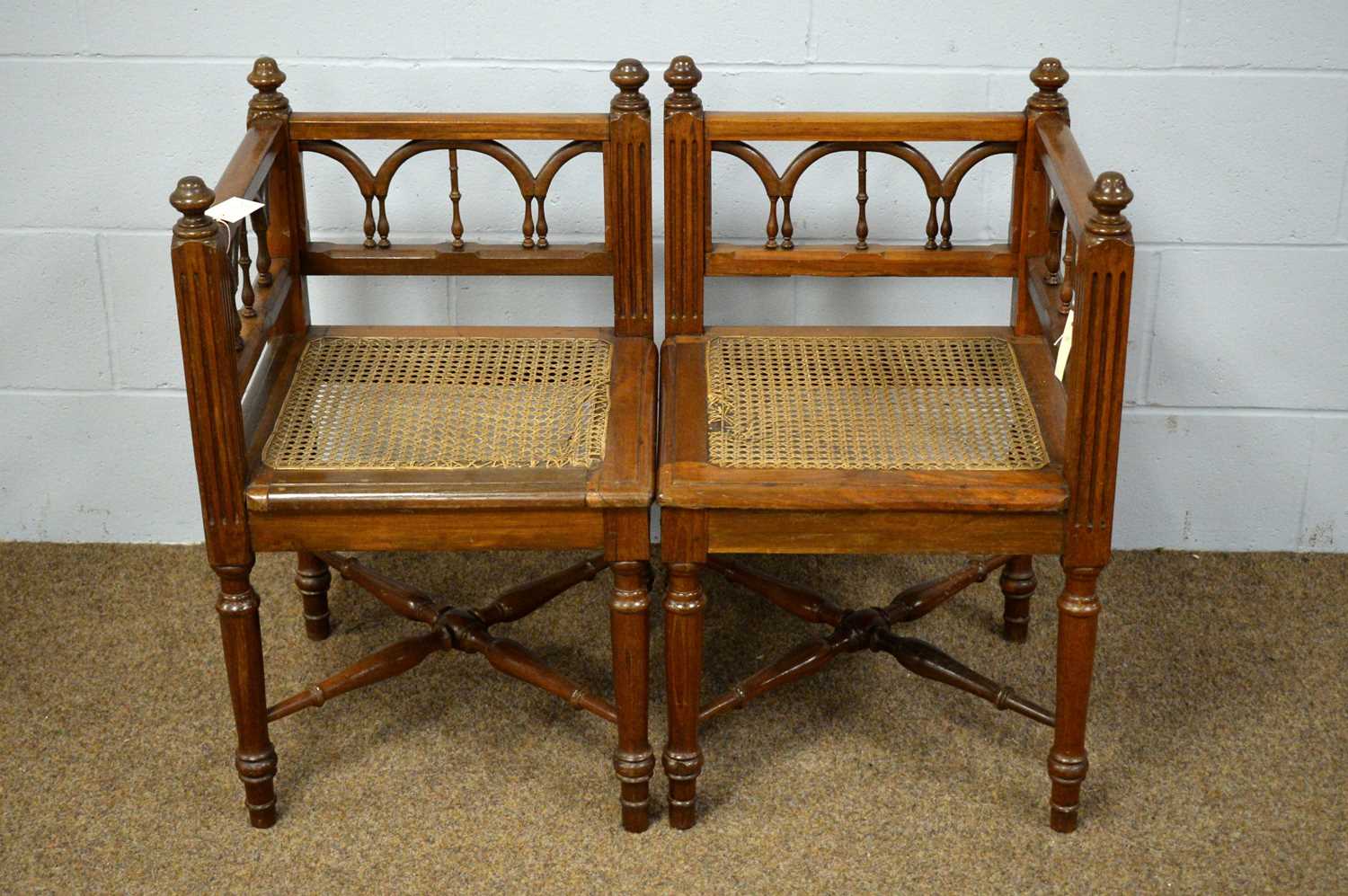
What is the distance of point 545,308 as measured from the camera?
2719 millimetres

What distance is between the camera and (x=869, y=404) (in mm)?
2117

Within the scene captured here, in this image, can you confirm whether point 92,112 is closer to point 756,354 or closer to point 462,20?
point 462,20

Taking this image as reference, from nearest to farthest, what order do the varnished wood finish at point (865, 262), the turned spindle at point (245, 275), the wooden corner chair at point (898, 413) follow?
the wooden corner chair at point (898, 413) → the turned spindle at point (245, 275) → the varnished wood finish at point (865, 262)

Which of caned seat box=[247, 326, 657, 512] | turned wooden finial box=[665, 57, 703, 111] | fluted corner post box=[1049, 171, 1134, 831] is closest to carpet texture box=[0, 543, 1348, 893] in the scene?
fluted corner post box=[1049, 171, 1134, 831]

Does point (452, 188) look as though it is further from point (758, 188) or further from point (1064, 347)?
point (1064, 347)

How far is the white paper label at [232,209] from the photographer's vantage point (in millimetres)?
1941

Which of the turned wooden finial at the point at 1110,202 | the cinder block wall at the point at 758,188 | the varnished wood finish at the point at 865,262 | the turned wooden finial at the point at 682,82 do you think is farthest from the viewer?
the cinder block wall at the point at 758,188

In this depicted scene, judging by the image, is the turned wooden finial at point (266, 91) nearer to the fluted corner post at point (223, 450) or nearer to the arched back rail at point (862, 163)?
the fluted corner post at point (223, 450)

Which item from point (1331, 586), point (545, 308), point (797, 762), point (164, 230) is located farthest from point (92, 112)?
point (1331, 586)

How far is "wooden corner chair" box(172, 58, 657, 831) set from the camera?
195 centimetres

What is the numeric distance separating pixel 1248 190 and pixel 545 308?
3.80 ft

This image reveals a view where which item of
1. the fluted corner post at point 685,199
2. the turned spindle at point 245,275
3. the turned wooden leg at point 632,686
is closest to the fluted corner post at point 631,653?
A: the turned wooden leg at point 632,686

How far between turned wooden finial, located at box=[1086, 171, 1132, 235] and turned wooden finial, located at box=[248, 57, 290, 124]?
1110 millimetres

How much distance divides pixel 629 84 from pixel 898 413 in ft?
1.88
